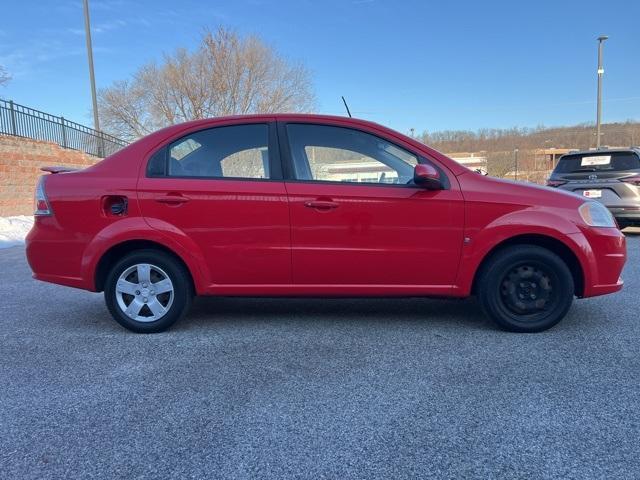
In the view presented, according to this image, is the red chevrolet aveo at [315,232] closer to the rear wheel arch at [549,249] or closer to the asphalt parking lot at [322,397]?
the rear wheel arch at [549,249]

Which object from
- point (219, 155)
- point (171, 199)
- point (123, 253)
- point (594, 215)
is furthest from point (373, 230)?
point (123, 253)

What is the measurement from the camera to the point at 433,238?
3.76m

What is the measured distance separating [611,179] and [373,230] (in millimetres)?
6940

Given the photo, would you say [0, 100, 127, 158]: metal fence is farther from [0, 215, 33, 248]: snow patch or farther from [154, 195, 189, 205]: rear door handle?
[154, 195, 189, 205]: rear door handle

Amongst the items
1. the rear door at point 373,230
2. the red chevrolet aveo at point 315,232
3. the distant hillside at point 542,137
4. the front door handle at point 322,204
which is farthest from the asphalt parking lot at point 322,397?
the distant hillside at point 542,137

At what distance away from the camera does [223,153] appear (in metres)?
3.97

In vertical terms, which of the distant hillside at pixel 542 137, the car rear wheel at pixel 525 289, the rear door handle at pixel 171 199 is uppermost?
the distant hillside at pixel 542 137

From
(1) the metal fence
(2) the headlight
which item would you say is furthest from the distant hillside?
(2) the headlight

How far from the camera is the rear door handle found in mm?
3785

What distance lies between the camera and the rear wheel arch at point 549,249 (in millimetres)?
3785

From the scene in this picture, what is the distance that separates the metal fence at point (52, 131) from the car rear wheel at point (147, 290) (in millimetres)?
11466

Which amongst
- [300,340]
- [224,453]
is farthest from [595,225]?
[224,453]

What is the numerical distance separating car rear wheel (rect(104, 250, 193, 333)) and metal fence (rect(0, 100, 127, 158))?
11.5 meters

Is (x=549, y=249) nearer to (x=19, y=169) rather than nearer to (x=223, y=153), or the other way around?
(x=223, y=153)
